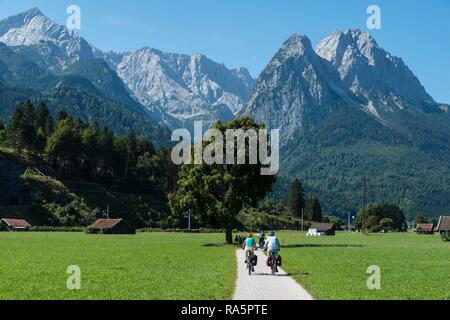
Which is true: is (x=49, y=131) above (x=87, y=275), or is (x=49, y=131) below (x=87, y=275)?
above

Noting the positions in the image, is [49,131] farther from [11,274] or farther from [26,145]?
[11,274]

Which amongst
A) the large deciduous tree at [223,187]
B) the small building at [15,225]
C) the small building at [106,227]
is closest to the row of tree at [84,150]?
the small building at [15,225]

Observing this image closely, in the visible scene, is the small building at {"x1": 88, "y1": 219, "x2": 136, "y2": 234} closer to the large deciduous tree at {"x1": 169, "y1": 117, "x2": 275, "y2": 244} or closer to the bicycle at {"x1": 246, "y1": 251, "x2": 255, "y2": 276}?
the large deciduous tree at {"x1": 169, "y1": 117, "x2": 275, "y2": 244}

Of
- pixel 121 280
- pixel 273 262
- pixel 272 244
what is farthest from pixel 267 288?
pixel 272 244

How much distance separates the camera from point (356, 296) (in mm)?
23828

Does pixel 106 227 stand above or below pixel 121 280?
below

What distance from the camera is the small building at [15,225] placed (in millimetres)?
124569

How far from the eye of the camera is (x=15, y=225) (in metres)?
125

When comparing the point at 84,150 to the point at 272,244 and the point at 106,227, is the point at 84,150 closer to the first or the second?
the point at 106,227

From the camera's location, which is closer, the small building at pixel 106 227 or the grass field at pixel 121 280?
the grass field at pixel 121 280

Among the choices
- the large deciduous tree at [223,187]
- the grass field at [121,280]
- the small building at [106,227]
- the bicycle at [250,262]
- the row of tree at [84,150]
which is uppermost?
the row of tree at [84,150]

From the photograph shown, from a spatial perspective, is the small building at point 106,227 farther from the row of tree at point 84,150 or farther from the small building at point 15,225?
the row of tree at point 84,150
